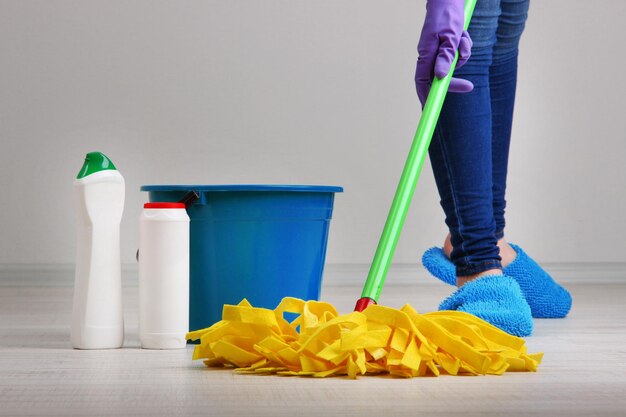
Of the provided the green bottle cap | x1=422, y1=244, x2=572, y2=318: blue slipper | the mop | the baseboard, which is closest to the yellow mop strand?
the mop

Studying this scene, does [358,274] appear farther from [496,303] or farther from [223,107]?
[496,303]

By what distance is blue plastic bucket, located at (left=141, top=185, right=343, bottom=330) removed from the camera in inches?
55.5

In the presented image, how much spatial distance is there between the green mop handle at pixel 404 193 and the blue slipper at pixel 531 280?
489 millimetres

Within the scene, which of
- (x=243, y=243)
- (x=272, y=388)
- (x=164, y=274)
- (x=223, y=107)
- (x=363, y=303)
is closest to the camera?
(x=272, y=388)

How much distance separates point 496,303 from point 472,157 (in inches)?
9.1

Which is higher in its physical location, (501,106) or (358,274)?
(501,106)

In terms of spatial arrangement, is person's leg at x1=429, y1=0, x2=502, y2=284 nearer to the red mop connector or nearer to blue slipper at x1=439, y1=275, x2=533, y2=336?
blue slipper at x1=439, y1=275, x2=533, y2=336

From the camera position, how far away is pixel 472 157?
57.9 inches

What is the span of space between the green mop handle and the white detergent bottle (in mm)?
366

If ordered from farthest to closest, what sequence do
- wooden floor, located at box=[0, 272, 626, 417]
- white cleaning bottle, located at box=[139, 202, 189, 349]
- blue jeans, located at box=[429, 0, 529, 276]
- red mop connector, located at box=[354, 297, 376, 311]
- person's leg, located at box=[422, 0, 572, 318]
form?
person's leg, located at box=[422, 0, 572, 318], blue jeans, located at box=[429, 0, 529, 276], white cleaning bottle, located at box=[139, 202, 189, 349], red mop connector, located at box=[354, 297, 376, 311], wooden floor, located at box=[0, 272, 626, 417]

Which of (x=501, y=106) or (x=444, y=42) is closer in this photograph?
(x=444, y=42)

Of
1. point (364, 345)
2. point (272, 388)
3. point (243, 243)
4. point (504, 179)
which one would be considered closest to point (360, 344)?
point (364, 345)

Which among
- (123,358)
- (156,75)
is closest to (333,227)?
(156,75)

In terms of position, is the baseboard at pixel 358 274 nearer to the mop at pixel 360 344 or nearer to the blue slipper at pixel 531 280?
the blue slipper at pixel 531 280
